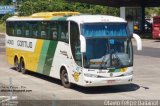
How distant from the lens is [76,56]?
55.8 ft

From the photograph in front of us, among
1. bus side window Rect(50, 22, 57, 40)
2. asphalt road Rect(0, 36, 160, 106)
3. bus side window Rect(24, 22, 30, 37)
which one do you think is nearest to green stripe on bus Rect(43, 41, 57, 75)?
bus side window Rect(50, 22, 57, 40)

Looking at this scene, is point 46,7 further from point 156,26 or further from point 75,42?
point 75,42

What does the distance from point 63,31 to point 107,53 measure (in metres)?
2.56

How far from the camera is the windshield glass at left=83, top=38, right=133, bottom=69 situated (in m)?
16.5

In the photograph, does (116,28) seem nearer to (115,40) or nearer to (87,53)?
(115,40)

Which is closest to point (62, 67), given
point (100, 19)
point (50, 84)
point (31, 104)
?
point (50, 84)

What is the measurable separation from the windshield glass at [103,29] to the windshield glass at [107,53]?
0.77 feet

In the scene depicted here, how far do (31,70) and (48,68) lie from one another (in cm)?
217

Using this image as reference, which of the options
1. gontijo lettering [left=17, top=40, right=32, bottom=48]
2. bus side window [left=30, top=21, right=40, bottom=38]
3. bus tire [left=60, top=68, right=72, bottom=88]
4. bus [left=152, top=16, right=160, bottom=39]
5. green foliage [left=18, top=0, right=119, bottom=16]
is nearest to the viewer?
bus tire [left=60, top=68, right=72, bottom=88]

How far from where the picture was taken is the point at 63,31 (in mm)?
18453

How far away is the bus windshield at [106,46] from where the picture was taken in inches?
651

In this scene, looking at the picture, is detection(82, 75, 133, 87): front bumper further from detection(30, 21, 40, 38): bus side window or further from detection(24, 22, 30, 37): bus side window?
detection(24, 22, 30, 37): bus side window

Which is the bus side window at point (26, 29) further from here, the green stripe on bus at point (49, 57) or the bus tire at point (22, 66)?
the green stripe on bus at point (49, 57)

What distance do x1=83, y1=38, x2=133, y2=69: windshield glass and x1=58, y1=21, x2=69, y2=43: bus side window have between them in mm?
1640
